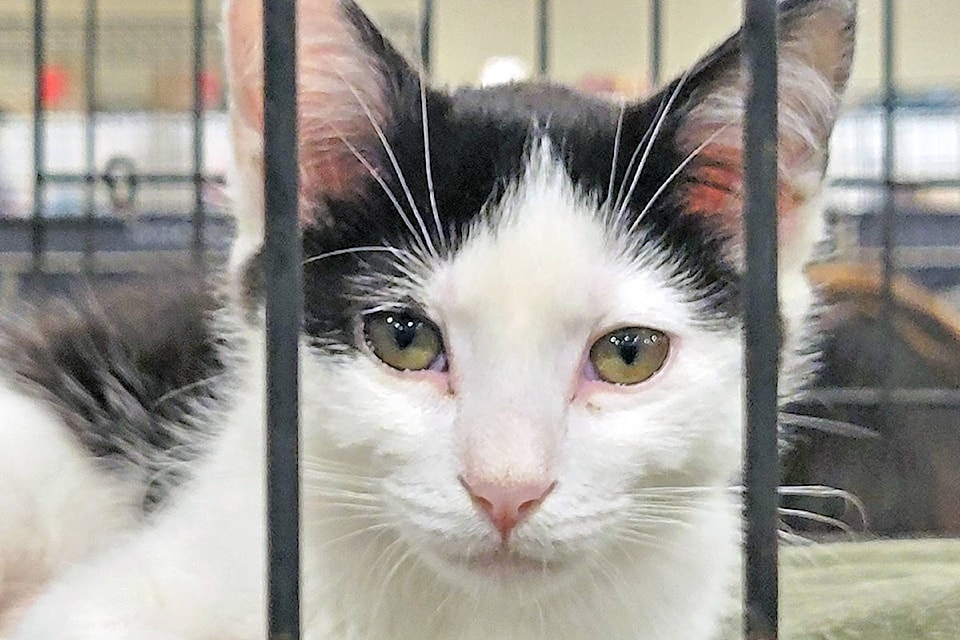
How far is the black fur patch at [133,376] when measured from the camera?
1.08 m

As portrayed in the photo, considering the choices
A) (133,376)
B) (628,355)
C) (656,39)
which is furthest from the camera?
(656,39)

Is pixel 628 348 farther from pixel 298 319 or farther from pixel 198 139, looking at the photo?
pixel 198 139

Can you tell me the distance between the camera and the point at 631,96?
106 centimetres

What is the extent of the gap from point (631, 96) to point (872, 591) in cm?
56

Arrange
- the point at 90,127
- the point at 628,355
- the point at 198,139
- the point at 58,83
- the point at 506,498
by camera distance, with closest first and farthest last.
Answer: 1. the point at 506,498
2. the point at 628,355
3. the point at 198,139
4. the point at 90,127
5. the point at 58,83

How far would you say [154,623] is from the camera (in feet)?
2.60

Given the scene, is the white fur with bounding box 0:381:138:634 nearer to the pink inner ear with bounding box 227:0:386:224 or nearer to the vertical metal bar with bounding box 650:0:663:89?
the pink inner ear with bounding box 227:0:386:224

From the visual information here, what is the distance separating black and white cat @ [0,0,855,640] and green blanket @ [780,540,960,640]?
4.0 inches

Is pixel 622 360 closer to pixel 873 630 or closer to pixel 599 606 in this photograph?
pixel 599 606

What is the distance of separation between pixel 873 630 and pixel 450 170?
0.53 meters

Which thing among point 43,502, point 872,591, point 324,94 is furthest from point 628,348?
point 43,502

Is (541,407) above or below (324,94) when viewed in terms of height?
below

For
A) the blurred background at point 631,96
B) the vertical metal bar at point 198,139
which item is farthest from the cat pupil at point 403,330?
the vertical metal bar at point 198,139

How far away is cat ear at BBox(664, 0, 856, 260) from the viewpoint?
2.42 ft
